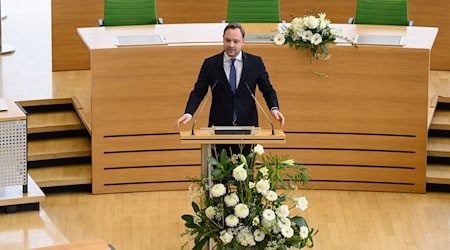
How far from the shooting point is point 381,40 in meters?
9.39

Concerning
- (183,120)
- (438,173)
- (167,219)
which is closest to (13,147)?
(167,219)

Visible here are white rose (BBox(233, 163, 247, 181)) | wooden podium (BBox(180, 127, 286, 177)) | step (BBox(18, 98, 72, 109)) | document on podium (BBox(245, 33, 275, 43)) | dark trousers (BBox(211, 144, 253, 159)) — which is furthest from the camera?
step (BBox(18, 98, 72, 109))

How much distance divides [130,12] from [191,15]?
1.19 metres

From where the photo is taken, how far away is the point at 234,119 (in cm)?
787

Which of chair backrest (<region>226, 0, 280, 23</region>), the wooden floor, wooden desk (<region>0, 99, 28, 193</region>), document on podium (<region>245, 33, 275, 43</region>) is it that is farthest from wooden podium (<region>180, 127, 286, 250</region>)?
chair backrest (<region>226, 0, 280, 23</region>)

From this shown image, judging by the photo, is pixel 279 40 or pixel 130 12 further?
pixel 130 12

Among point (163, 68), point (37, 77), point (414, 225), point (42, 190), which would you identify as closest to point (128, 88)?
point (163, 68)

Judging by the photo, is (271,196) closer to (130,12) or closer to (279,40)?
(279,40)

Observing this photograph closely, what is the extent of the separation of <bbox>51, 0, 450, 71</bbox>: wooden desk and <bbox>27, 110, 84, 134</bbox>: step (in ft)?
3.67

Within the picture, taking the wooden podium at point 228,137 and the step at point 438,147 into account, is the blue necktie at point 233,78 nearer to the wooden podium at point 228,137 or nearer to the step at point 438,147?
the wooden podium at point 228,137

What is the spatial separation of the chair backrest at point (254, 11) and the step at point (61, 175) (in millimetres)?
1949

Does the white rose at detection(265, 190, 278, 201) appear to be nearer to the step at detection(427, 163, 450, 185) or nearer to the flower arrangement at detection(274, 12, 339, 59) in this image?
the flower arrangement at detection(274, 12, 339, 59)

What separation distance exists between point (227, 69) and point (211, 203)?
3.82ft

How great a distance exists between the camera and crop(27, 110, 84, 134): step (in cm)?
956
